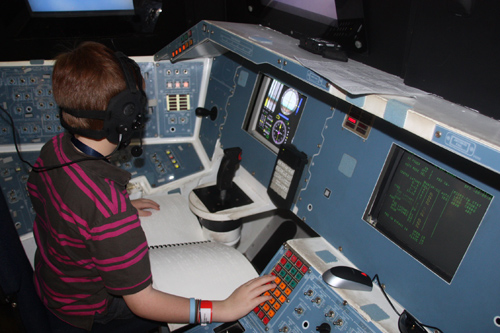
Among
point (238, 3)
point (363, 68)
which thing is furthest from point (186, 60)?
point (363, 68)

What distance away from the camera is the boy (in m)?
1.09

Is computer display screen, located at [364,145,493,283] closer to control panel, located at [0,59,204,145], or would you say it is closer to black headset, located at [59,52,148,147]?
black headset, located at [59,52,148,147]

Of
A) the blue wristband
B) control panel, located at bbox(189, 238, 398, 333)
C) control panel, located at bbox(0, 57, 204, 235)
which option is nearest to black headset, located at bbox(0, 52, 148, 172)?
the blue wristband

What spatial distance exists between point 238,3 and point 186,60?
50 cm

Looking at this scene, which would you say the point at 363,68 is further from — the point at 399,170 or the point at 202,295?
the point at 202,295

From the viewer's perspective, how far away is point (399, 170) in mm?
1292

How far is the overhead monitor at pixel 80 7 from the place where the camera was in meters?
2.36

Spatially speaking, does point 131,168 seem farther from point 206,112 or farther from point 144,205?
point 206,112

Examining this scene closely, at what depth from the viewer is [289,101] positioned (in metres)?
1.79

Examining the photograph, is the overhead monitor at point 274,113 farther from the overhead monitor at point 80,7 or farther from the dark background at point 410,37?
the overhead monitor at point 80,7

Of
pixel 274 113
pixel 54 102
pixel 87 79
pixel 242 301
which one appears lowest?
pixel 242 301

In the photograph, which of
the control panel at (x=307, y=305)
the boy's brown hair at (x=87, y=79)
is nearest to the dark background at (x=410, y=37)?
the boy's brown hair at (x=87, y=79)

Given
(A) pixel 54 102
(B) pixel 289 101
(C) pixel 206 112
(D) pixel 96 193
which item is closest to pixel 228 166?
(B) pixel 289 101

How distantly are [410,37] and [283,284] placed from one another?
99 cm
